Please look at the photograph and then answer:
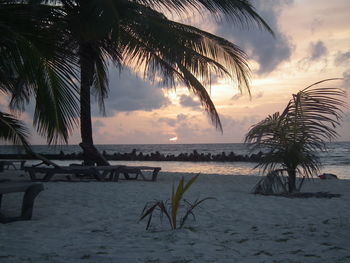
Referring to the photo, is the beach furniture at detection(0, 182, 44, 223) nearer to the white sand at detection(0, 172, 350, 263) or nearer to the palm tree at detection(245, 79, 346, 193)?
the white sand at detection(0, 172, 350, 263)

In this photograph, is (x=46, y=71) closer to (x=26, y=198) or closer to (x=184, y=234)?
(x=26, y=198)

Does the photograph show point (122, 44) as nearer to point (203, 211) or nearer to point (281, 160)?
point (281, 160)

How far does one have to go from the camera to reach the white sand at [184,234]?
3115mm

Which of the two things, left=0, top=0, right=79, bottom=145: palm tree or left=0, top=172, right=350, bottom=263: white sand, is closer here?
left=0, top=172, right=350, bottom=263: white sand

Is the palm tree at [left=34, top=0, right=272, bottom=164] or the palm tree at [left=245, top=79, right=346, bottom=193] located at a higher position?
the palm tree at [left=34, top=0, right=272, bottom=164]

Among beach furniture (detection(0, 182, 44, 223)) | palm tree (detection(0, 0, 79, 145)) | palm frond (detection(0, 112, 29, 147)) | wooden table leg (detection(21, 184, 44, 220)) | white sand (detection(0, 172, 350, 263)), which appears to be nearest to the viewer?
white sand (detection(0, 172, 350, 263))

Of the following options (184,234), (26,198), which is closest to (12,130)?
(26,198)

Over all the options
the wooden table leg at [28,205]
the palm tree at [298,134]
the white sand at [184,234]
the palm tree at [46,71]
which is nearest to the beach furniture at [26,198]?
the wooden table leg at [28,205]

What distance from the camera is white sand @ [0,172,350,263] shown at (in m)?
3.12

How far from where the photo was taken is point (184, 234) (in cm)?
383

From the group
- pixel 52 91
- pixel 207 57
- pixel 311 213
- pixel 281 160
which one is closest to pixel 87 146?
pixel 207 57

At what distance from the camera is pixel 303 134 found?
23.9 ft

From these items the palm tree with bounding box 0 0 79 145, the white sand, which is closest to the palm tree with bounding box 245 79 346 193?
the white sand

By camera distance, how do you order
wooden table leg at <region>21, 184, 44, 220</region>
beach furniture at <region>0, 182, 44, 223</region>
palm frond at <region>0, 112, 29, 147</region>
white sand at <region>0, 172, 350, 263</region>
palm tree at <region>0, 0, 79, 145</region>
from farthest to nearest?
1. palm frond at <region>0, 112, 29, 147</region>
2. wooden table leg at <region>21, 184, 44, 220</region>
3. beach furniture at <region>0, 182, 44, 223</region>
4. palm tree at <region>0, 0, 79, 145</region>
5. white sand at <region>0, 172, 350, 263</region>
